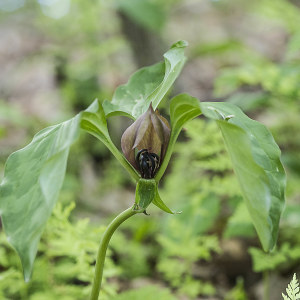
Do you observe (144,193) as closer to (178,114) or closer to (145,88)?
(178,114)

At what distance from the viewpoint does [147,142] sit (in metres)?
0.66

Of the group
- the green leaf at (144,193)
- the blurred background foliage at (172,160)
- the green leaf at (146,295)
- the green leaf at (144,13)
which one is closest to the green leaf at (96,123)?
the green leaf at (144,193)

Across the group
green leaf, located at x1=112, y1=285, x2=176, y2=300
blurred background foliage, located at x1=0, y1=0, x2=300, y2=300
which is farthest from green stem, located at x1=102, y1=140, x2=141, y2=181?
green leaf, located at x1=112, y1=285, x2=176, y2=300

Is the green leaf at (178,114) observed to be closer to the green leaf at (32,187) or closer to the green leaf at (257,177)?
A: the green leaf at (257,177)

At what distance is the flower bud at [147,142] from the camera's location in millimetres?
653

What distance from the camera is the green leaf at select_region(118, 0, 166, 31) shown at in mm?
2791

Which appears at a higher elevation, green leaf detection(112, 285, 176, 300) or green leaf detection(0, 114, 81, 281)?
green leaf detection(0, 114, 81, 281)

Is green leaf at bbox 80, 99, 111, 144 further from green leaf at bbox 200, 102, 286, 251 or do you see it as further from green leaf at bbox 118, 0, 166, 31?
green leaf at bbox 118, 0, 166, 31

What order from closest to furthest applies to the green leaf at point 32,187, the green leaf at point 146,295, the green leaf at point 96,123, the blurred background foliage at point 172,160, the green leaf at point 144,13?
the green leaf at point 32,187 → the green leaf at point 96,123 → the green leaf at point 146,295 → the blurred background foliage at point 172,160 → the green leaf at point 144,13

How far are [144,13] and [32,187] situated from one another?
8.10 ft

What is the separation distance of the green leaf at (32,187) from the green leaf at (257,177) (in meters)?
0.23

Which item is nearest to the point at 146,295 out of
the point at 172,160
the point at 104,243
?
the point at 104,243

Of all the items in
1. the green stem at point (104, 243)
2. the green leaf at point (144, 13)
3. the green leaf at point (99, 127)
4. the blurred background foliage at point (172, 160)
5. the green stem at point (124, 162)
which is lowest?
the blurred background foliage at point (172, 160)

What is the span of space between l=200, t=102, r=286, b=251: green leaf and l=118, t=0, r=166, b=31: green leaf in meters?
2.34
